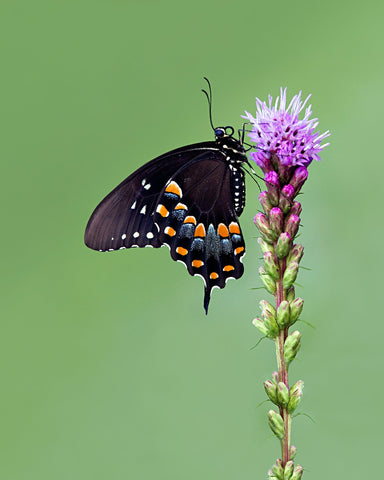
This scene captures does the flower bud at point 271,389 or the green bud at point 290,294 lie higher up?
the green bud at point 290,294

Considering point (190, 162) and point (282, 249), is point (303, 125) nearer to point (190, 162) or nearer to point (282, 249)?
point (282, 249)

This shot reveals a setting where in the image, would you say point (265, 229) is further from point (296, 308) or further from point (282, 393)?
point (282, 393)

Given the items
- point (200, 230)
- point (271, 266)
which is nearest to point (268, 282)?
Answer: point (271, 266)

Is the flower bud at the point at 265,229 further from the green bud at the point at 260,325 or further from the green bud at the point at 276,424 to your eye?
the green bud at the point at 276,424

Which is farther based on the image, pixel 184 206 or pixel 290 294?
pixel 184 206

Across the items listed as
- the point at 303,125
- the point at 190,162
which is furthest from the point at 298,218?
the point at 190,162

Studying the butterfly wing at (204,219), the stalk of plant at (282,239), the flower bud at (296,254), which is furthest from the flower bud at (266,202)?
the butterfly wing at (204,219)

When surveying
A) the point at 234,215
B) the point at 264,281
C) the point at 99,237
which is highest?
the point at 234,215
